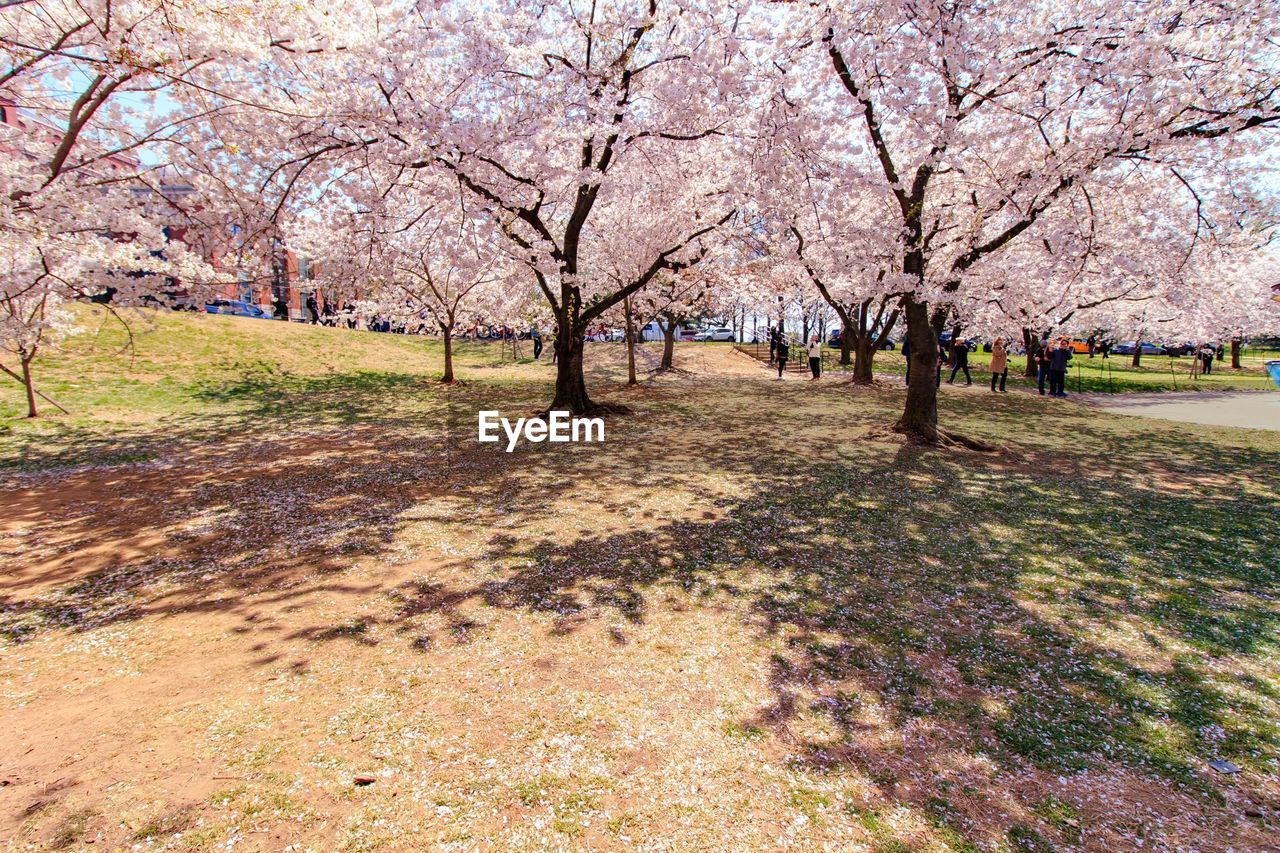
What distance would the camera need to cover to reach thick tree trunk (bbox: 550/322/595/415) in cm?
1625

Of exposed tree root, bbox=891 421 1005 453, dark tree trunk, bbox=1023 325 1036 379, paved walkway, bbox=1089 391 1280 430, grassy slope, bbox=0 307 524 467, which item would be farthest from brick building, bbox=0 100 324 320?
dark tree trunk, bbox=1023 325 1036 379

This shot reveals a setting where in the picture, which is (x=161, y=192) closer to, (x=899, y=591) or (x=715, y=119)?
(x=715, y=119)

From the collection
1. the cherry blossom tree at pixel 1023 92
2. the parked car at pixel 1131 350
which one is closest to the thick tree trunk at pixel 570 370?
the cherry blossom tree at pixel 1023 92

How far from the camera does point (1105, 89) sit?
9.91m

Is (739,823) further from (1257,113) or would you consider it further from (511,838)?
(1257,113)

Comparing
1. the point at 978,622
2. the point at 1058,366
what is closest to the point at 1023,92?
the point at 978,622

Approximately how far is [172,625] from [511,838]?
4.10 m

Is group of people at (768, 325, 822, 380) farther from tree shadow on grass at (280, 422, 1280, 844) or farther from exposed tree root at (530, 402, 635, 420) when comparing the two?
tree shadow on grass at (280, 422, 1280, 844)

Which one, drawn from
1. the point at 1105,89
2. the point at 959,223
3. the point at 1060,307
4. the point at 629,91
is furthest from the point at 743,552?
the point at 1060,307

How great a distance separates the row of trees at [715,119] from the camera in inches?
339

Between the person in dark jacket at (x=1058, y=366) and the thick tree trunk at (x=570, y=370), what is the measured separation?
748 inches

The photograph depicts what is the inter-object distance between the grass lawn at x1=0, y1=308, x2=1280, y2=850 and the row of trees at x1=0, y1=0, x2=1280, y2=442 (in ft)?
14.8

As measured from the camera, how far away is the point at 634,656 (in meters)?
4.68

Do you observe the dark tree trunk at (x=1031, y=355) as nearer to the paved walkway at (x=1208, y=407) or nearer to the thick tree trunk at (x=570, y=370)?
the paved walkway at (x=1208, y=407)
